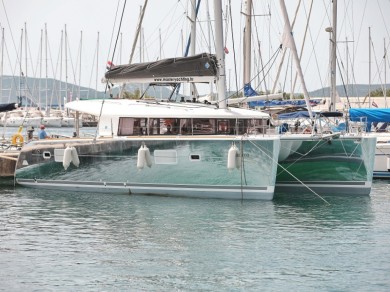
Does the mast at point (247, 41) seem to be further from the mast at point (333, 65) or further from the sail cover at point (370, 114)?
the sail cover at point (370, 114)

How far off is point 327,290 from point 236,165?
9944 millimetres

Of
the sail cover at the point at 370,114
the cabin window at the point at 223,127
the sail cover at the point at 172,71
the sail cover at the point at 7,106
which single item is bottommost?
the cabin window at the point at 223,127

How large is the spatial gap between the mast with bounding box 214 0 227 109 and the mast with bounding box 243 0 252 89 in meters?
7.94

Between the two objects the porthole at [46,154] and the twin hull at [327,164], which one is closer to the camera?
the twin hull at [327,164]

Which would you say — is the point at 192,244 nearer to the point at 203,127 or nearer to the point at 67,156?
the point at 203,127

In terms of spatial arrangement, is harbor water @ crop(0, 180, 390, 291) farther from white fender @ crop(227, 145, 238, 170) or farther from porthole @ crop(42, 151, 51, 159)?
porthole @ crop(42, 151, 51, 159)

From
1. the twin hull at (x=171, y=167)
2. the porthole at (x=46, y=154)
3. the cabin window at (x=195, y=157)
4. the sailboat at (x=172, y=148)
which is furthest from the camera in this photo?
the porthole at (x=46, y=154)

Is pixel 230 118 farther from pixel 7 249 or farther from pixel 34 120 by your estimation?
pixel 34 120

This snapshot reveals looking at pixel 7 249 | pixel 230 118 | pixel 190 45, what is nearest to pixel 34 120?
pixel 190 45

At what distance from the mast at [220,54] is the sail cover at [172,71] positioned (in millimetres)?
214

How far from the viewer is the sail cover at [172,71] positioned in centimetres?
2605

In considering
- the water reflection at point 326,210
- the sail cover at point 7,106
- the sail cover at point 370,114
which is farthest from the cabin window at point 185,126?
the sail cover at point 370,114

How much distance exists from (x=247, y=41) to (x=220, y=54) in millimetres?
8635

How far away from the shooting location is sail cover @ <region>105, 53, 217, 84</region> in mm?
26047
